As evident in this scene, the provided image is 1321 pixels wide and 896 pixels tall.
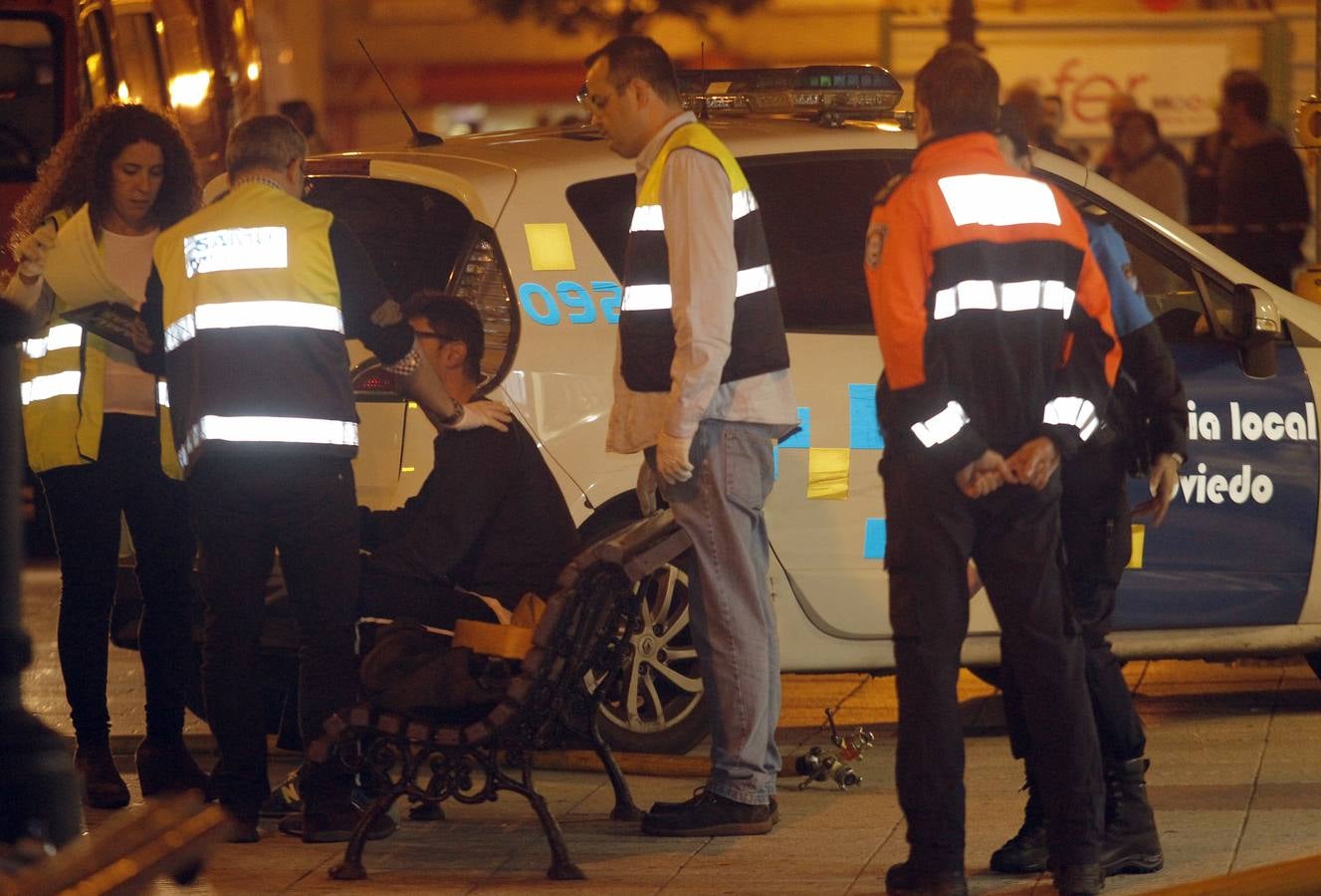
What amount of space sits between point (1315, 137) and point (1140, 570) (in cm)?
207

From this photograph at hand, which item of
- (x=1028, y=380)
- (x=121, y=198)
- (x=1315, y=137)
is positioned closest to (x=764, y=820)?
(x=1028, y=380)

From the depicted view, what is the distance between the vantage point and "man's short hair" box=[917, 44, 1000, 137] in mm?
5277

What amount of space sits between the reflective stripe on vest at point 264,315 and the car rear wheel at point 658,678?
119 cm

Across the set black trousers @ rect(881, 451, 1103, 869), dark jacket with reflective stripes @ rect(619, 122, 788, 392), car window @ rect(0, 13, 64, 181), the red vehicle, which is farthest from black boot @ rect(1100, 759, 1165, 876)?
car window @ rect(0, 13, 64, 181)

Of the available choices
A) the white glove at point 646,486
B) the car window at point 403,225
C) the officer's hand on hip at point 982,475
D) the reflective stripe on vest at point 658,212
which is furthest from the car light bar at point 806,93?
the officer's hand on hip at point 982,475

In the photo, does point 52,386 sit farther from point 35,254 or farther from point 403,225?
point 403,225

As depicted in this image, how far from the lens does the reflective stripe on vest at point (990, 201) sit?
17.0 ft

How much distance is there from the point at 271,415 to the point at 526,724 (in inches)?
38.3

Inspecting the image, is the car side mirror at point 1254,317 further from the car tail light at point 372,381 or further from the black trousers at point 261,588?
the black trousers at point 261,588

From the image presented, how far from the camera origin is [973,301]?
17.1ft

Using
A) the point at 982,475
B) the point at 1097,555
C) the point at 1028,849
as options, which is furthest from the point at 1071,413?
the point at 1028,849

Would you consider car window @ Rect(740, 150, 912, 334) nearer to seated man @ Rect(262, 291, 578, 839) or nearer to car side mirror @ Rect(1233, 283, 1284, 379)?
car side mirror @ Rect(1233, 283, 1284, 379)

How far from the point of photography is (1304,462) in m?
7.31

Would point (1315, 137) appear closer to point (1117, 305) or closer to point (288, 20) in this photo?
point (1117, 305)
